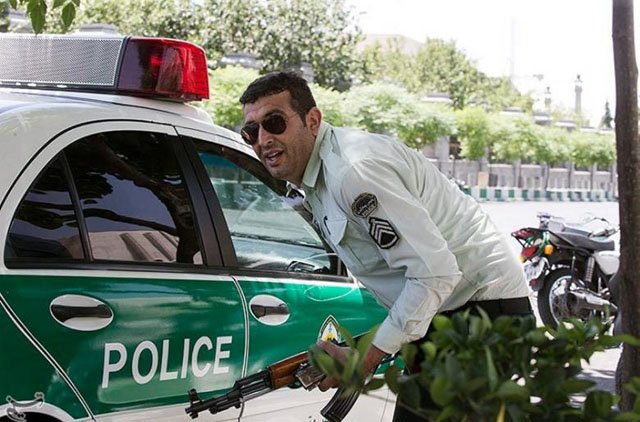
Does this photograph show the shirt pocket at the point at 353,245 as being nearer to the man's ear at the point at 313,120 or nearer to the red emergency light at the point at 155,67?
the man's ear at the point at 313,120

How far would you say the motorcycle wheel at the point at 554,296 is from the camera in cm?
884

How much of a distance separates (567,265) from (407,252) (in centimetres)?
668

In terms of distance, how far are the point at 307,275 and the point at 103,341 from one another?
1061mm

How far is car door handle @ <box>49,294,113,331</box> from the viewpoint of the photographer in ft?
9.50

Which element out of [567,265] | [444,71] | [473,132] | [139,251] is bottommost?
[473,132]

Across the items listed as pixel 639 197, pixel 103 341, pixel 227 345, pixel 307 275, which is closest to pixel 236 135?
pixel 307 275

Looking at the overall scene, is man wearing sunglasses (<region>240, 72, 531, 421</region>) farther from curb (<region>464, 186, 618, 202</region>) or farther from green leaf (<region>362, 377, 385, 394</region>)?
curb (<region>464, 186, 618, 202</region>)

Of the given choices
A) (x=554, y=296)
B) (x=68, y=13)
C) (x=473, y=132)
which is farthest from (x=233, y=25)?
(x=68, y=13)

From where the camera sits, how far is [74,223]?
122 inches

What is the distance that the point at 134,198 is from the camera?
11.0 feet

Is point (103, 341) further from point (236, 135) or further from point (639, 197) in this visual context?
point (639, 197)

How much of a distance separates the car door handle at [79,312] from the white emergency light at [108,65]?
0.90 metres

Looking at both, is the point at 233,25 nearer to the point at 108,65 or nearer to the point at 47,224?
the point at 108,65

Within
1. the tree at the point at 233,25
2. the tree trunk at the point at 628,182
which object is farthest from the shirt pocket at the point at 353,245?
the tree at the point at 233,25
